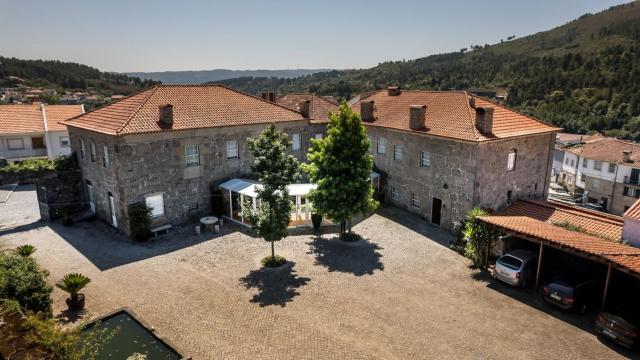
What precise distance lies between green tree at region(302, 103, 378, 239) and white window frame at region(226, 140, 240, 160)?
772cm

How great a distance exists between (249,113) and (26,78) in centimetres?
12099

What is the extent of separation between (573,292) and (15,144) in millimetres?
49089

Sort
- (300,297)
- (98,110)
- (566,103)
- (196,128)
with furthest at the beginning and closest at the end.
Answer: (566,103) → (98,110) → (196,128) → (300,297)

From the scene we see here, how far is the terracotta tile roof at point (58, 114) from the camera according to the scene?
41.8m

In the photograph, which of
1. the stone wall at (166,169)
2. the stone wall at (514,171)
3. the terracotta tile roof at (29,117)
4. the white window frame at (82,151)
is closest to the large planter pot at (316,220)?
the stone wall at (166,169)

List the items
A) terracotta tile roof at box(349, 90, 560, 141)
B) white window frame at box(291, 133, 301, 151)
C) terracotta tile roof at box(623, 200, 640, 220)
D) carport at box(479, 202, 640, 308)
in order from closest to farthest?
1. carport at box(479, 202, 640, 308)
2. terracotta tile roof at box(623, 200, 640, 220)
3. terracotta tile roof at box(349, 90, 560, 141)
4. white window frame at box(291, 133, 301, 151)

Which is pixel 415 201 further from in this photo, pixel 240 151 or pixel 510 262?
pixel 240 151

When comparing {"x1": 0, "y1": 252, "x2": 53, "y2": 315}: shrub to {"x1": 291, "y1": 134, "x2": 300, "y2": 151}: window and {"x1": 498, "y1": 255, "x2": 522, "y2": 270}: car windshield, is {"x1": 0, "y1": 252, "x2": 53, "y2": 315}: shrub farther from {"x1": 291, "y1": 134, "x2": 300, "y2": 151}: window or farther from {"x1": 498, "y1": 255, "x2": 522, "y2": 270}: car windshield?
{"x1": 291, "y1": 134, "x2": 300, "y2": 151}: window

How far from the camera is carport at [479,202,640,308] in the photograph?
15.2m

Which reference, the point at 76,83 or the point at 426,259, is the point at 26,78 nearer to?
the point at 76,83

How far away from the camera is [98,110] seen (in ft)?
88.6

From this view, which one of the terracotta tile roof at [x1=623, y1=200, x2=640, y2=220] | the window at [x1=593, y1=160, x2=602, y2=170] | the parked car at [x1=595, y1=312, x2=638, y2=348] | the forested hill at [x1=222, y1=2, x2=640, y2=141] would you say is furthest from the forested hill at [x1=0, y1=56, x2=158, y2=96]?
the parked car at [x1=595, y1=312, x2=638, y2=348]

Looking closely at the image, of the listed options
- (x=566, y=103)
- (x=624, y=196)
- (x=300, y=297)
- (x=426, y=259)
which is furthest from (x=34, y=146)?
(x=566, y=103)

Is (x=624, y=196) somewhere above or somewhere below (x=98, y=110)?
below
